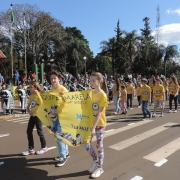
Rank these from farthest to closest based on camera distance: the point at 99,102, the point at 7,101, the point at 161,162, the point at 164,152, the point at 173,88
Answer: the point at 7,101
the point at 173,88
the point at 164,152
the point at 161,162
the point at 99,102

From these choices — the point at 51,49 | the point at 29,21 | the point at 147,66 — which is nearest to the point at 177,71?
the point at 147,66

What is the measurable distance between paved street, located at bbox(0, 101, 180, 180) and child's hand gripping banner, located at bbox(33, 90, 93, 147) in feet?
2.37

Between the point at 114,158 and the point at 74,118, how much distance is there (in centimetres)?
163

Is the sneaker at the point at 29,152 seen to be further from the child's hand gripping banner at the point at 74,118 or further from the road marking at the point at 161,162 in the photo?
the road marking at the point at 161,162

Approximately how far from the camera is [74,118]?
162 inches

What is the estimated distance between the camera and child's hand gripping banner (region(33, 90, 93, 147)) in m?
4.06

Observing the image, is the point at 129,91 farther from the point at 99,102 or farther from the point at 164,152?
the point at 99,102

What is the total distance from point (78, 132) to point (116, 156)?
63.4 inches

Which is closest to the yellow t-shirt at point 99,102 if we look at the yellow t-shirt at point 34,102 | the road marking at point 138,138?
the yellow t-shirt at point 34,102

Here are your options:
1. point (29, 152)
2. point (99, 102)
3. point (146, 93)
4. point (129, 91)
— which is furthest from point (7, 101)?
point (99, 102)

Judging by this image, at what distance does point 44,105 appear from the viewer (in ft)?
14.9

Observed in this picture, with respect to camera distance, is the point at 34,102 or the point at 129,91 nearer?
the point at 34,102

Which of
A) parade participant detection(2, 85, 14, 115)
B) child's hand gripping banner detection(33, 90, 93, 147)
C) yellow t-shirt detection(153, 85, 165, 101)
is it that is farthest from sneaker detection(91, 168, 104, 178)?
parade participant detection(2, 85, 14, 115)

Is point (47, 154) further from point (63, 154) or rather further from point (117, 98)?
point (117, 98)
